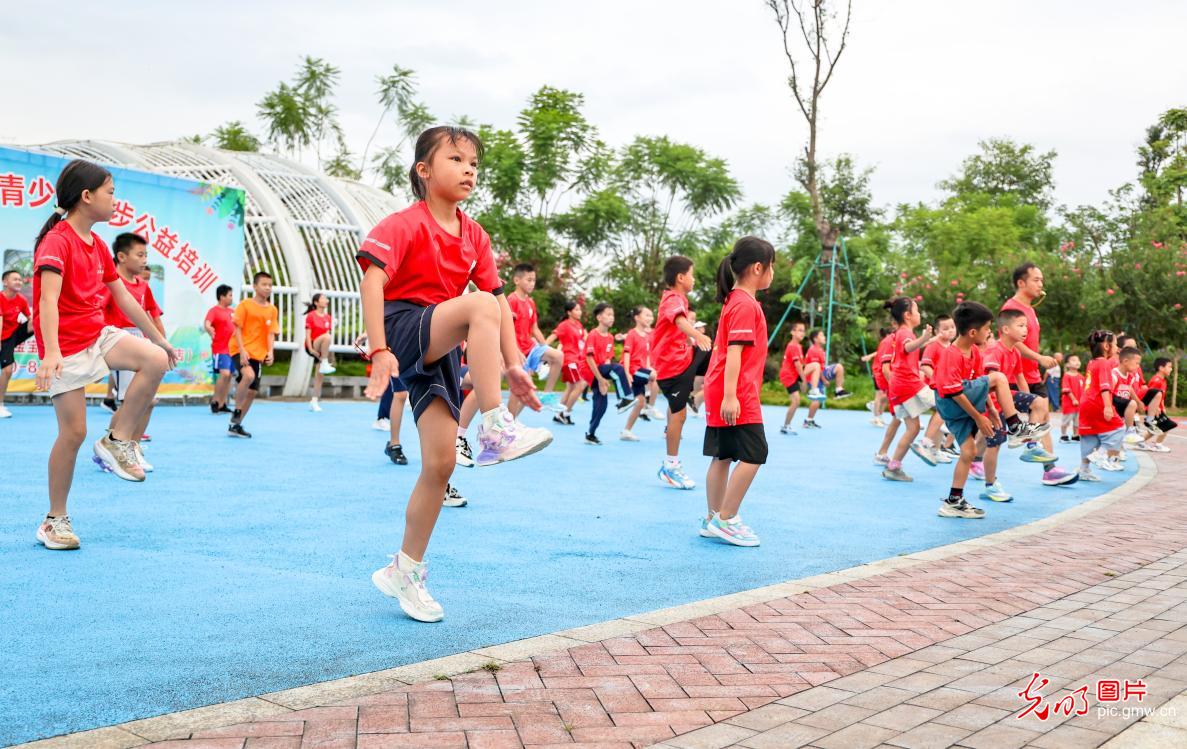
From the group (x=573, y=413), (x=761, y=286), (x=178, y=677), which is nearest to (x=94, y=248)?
(x=178, y=677)

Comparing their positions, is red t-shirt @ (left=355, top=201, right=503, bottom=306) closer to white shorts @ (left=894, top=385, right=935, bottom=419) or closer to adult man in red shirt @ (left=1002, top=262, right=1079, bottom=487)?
adult man in red shirt @ (left=1002, top=262, right=1079, bottom=487)

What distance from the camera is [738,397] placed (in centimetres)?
613

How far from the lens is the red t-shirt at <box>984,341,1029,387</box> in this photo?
8336 millimetres

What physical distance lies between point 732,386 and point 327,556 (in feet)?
7.85

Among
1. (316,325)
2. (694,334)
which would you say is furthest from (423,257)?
(316,325)

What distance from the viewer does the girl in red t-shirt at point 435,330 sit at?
3.83m

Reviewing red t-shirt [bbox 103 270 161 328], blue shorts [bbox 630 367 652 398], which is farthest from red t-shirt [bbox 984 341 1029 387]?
red t-shirt [bbox 103 270 161 328]

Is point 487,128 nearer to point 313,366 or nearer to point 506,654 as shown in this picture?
point 313,366

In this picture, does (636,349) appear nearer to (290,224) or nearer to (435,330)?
(290,224)

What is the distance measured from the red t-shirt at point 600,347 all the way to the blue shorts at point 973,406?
6925 mm

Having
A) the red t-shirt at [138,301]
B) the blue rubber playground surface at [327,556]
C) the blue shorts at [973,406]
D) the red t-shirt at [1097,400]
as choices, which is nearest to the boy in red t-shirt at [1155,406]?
the red t-shirt at [1097,400]

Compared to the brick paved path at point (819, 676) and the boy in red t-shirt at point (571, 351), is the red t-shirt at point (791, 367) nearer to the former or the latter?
the boy in red t-shirt at point (571, 351)

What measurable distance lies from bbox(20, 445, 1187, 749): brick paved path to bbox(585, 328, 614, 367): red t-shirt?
376 inches

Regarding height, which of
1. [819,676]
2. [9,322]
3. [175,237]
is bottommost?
[819,676]
